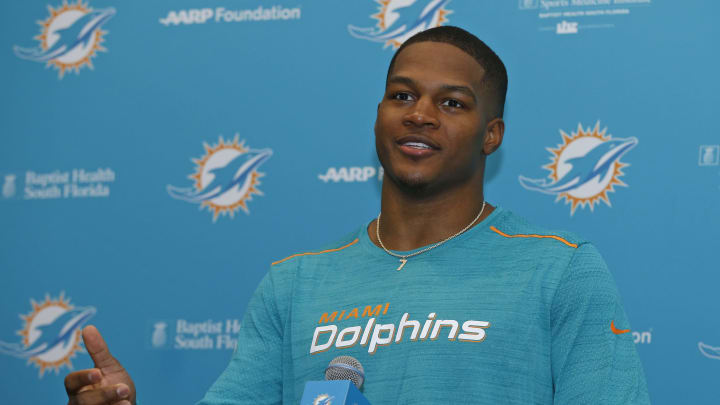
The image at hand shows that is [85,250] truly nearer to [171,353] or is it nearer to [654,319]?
[171,353]

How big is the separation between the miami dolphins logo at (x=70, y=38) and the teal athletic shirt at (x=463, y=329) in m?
1.42

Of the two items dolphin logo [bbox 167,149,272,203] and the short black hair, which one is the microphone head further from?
dolphin logo [bbox 167,149,272,203]

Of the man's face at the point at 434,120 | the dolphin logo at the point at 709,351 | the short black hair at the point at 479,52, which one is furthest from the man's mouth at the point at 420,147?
the dolphin logo at the point at 709,351

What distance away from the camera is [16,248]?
2.92 m

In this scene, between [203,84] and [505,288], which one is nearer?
[505,288]

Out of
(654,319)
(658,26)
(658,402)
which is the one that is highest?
(658,26)

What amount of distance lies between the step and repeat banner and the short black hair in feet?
1.74

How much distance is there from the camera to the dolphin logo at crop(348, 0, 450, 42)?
2643 millimetres

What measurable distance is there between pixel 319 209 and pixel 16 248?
40.8 inches

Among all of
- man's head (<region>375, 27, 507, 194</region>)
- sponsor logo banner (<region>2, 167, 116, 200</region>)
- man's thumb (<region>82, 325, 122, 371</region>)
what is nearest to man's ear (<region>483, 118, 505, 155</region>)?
man's head (<region>375, 27, 507, 194</region>)

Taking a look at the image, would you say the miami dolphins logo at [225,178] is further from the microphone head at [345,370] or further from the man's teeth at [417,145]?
the microphone head at [345,370]

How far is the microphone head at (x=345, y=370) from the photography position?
161 cm

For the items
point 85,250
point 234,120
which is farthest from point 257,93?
point 85,250

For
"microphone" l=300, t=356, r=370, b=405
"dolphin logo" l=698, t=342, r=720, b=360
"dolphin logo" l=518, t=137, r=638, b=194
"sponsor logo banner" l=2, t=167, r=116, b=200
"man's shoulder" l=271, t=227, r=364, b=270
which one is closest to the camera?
"microphone" l=300, t=356, r=370, b=405
